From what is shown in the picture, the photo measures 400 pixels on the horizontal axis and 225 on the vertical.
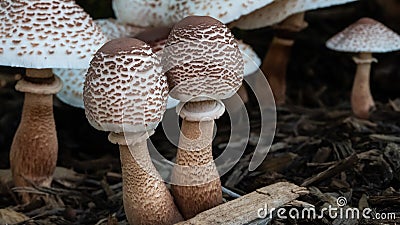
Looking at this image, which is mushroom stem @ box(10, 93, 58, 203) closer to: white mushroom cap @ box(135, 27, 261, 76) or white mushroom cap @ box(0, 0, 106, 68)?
white mushroom cap @ box(0, 0, 106, 68)

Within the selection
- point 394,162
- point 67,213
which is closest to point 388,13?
point 394,162

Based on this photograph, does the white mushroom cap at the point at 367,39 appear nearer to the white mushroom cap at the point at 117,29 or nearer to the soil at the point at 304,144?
the soil at the point at 304,144

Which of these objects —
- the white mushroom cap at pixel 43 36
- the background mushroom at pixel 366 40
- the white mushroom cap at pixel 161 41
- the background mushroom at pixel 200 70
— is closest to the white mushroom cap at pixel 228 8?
the white mushroom cap at pixel 161 41

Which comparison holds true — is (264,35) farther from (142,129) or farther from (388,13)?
(142,129)

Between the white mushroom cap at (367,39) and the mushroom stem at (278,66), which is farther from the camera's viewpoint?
the mushroom stem at (278,66)

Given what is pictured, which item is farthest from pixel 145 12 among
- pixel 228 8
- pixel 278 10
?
pixel 278 10

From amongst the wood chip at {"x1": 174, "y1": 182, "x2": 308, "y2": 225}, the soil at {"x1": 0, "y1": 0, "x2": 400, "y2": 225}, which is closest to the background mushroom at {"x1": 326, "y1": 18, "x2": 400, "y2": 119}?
the soil at {"x1": 0, "y1": 0, "x2": 400, "y2": 225}
